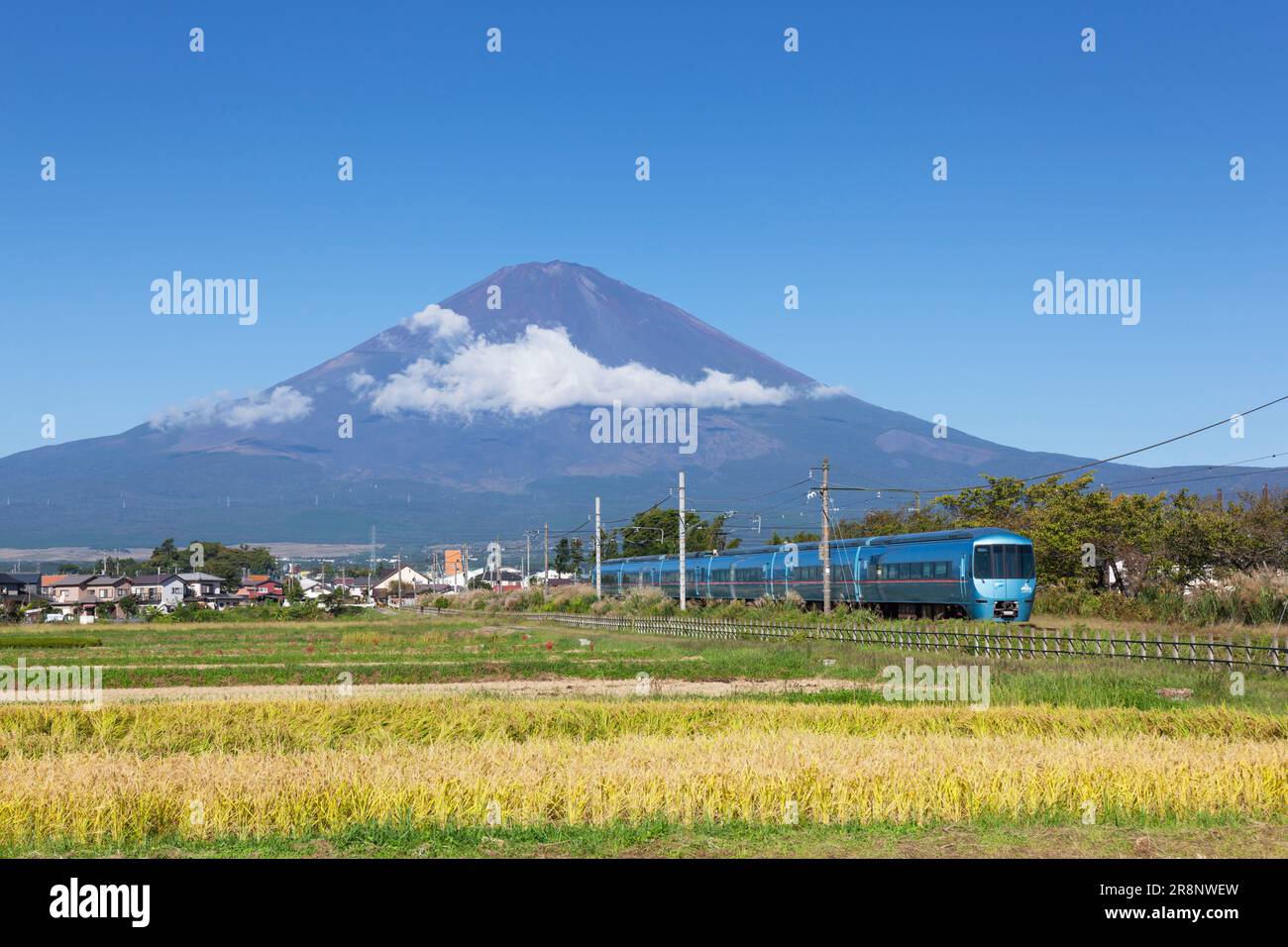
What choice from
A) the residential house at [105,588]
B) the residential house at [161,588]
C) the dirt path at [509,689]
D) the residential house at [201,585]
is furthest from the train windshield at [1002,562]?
the residential house at [201,585]

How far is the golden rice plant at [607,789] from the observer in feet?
45.2

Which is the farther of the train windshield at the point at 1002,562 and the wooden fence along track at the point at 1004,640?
the train windshield at the point at 1002,562

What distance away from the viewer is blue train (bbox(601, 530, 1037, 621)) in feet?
173

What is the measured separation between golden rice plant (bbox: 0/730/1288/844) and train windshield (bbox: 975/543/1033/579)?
35.2 m

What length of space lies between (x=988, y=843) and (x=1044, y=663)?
23.8 metres

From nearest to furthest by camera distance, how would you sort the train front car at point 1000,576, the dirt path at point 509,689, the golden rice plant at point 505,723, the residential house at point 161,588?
the golden rice plant at point 505,723
the dirt path at point 509,689
the train front car at point 1000,576
the residential house at point 161,588

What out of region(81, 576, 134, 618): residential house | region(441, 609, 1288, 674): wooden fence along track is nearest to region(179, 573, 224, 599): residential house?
region(81, 576, 134, 618): residential house

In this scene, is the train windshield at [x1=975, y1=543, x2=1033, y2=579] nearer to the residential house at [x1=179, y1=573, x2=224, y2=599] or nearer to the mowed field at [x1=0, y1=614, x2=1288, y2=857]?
the mowed field at [x1=0, y1=614, x2=1288, y2=857]

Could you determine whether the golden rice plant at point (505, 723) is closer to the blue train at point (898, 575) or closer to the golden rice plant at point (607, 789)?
the golden rice plant at point (607, 789)

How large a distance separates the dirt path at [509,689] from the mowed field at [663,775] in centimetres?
153

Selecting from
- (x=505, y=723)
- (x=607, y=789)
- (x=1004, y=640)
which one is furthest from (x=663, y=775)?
(x=1004, y=640)

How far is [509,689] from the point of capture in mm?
33594

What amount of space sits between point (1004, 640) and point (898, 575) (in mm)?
17081

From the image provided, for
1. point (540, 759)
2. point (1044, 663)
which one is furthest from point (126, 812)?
point (1044, 663)
